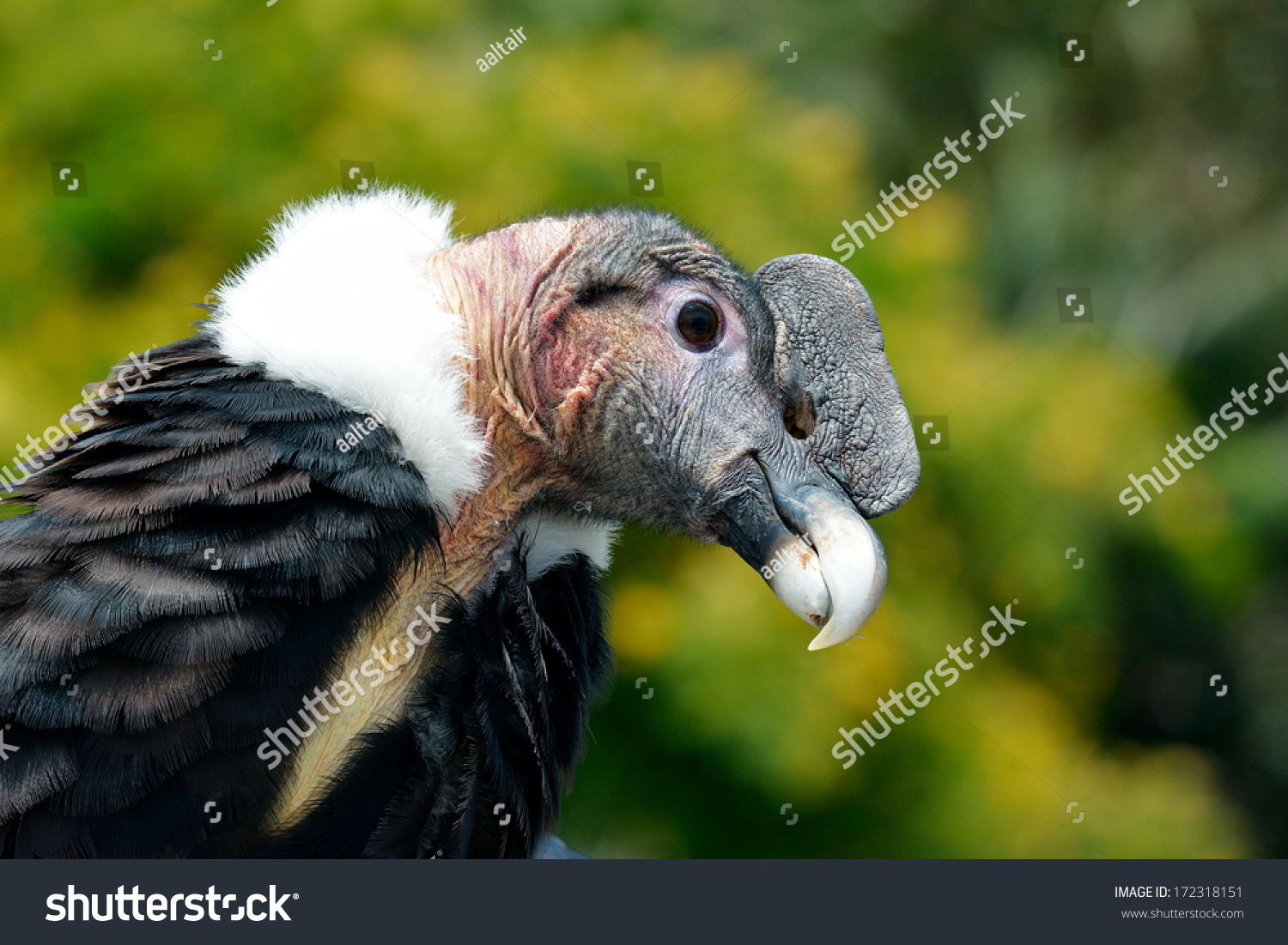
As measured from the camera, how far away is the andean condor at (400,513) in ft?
6.73

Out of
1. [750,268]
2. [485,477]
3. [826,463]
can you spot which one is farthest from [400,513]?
[750,268]

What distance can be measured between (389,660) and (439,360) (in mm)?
590

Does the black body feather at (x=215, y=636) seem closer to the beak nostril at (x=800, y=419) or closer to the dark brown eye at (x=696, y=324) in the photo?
the dark brown eye at (x=696, y=324)

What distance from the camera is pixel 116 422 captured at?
7.51 ft

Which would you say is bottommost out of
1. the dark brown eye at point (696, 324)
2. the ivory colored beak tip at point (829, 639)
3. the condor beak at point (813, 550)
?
the ivory colored beak tip at point (829, 639)

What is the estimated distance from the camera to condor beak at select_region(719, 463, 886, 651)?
7.45 ft

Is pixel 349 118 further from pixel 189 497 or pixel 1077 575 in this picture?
pixel 1077 575

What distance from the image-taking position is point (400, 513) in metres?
2.17

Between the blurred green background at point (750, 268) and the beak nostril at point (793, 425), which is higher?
the blurred green background at point (750, 268)

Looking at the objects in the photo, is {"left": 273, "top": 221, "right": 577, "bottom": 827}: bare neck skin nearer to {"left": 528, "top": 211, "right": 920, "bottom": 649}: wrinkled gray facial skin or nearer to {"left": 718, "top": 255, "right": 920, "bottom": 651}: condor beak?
{"left": 528, "top": 211, "right": 920, "bottom": 649}: wrinkled gray facial skin

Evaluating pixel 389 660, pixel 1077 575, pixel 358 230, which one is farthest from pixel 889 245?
pixel 389 660

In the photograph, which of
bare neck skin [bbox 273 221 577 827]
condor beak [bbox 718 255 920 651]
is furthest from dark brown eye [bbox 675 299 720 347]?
bare neck skin [bbox 273 221 577 827]

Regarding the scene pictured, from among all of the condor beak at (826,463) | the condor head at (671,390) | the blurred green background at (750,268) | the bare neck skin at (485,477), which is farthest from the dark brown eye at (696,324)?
the blurred green background at (750,268)

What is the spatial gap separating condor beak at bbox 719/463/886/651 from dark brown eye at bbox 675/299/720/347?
32 cm
